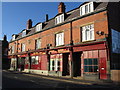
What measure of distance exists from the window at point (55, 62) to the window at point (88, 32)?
5.99m

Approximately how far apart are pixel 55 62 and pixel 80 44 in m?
6.73

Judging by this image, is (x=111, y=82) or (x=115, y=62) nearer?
(x=111, y=82)

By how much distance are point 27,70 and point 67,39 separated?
47.2 ft

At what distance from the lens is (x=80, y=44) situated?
21141 mm

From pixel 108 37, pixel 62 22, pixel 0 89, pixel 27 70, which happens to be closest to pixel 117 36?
pixel 108 37

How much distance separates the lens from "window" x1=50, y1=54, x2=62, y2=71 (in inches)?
991

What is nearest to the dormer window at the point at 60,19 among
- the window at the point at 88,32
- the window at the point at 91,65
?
the window at the point at 88,32

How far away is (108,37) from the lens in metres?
18.3

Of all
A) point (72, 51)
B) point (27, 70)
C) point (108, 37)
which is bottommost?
point (27, 70)

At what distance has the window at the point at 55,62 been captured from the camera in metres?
25.2

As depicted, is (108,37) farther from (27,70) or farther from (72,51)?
(27,70)

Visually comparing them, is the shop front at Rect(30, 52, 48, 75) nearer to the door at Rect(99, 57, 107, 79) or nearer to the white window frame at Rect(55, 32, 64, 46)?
the white window frame at Rect(55, 32, 64, 46)

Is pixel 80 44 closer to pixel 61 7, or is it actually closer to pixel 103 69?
pixel 103 69

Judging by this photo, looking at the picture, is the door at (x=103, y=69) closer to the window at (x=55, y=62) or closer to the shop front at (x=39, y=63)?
the window at (x=55, y=62)
